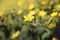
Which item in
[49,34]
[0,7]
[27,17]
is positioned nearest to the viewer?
[49,34]

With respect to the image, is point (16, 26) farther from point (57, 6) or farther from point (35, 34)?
point (57, 6)

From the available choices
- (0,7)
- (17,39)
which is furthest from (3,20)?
(17,39)

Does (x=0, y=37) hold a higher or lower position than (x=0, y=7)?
lower

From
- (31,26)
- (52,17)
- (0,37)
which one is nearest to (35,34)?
(31,26)

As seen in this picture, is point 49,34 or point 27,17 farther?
point 27,17

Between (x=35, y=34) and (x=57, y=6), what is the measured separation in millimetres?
261

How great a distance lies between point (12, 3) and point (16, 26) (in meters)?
0.19

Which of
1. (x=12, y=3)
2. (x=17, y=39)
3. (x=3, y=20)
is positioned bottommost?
(x=17, y=39)

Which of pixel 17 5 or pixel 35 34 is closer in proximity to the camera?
pixel 35 34

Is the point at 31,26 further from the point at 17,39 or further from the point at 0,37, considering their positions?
the point at 0,37

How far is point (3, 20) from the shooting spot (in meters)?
1.76

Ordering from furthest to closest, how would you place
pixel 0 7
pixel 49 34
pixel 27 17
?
pixel 0 7, pixel 27 17, pixel 49 34

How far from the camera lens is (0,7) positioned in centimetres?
179

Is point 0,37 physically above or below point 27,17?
below
